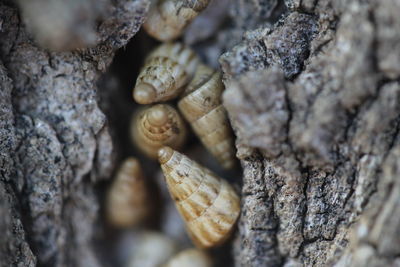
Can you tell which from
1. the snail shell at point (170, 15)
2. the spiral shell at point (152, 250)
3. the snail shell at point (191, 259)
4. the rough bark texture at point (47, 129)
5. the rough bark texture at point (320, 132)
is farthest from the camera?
the spiral shell at point (152, 250)

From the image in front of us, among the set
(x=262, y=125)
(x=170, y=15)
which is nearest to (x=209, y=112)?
(x=262, y=125)


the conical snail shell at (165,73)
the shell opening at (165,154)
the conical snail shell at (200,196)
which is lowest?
the conical snail shell at (200,196)

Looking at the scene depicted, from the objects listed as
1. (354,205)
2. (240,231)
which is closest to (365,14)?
(354,205)

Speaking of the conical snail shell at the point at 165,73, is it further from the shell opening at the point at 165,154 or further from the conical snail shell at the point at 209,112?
the shell opening at the point at 165,154

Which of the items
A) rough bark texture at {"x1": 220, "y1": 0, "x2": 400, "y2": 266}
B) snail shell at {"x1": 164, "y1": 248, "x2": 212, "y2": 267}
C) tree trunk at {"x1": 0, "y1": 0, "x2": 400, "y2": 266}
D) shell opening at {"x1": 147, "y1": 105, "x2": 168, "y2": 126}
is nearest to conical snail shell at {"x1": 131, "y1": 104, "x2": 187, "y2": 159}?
shell opening at {"x1": 147, "y1": 105, "x2": 168, "y2": 126}

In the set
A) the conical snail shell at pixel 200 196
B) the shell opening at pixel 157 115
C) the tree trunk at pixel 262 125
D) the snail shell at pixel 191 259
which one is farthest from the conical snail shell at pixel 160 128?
the snail shell at pixel 191 259

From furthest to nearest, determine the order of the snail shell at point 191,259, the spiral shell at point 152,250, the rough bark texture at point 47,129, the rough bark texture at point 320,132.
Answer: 1. the spiral shell at point 152,250
2. the snail shell at point 191,259
3. the rough bark texture at point 47,129
4. the rough bark texture at point 320,132

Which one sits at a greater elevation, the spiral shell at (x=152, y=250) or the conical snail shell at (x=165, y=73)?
the conical snail shell at (x=165, y=73)
